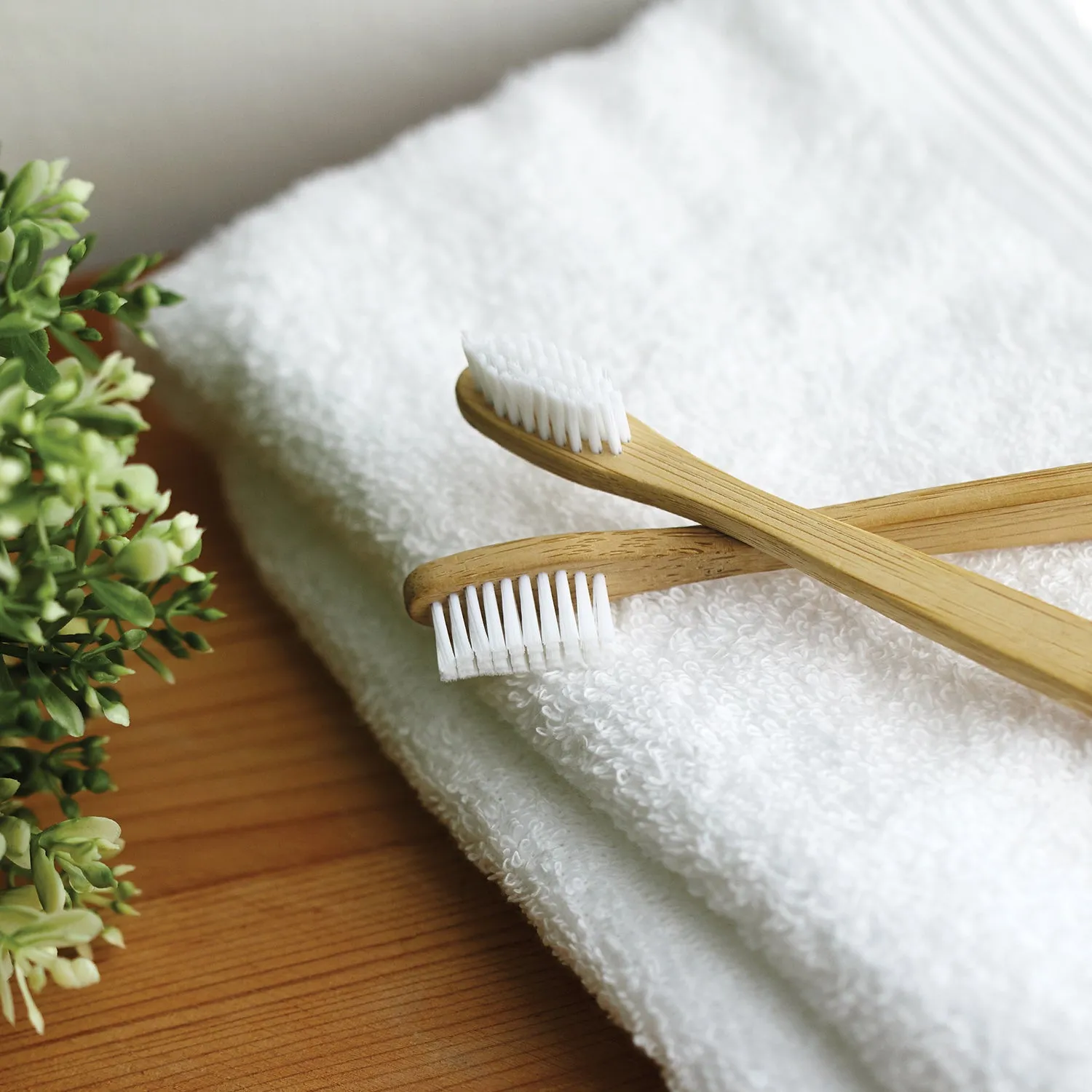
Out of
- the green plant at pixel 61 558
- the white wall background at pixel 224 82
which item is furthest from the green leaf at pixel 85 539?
the white wall background at pixel 224 82

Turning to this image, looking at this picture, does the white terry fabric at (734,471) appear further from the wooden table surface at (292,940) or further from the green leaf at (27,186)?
the green leaf at (27,186)

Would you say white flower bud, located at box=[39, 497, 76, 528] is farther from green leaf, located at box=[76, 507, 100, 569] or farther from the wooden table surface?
the wooden table surface

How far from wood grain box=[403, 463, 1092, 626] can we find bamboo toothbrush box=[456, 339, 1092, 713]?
0.04ft

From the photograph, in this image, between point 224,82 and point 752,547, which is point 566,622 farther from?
point 224,82

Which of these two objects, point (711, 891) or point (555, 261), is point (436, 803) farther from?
point (555, 261)

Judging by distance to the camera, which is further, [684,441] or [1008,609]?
[684,441]

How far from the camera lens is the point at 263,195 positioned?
2.12ft

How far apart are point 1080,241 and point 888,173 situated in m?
0.09

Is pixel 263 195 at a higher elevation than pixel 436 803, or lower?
higher

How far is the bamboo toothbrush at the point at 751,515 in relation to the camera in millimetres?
319

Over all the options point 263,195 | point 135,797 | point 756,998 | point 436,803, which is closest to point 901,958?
point 756,998

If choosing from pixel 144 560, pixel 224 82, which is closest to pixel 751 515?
pixel 144 560

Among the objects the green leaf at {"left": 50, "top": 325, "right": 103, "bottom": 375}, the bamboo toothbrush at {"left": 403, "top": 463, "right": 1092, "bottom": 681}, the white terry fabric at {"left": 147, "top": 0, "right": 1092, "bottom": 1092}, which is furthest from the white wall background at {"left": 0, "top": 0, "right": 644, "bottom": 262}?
the bamboo toothbrush at {"left": 403, "top": 463, "right": 1092, "bottom": 681}

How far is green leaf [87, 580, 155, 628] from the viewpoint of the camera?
28 centimetres
